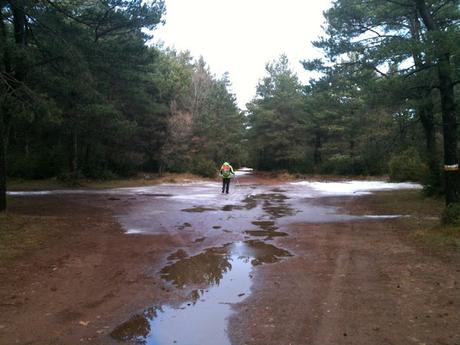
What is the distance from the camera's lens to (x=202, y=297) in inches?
247

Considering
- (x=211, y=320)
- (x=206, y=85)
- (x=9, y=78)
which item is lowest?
(x=211, y=320)

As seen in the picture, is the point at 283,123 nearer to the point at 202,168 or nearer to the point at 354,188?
the point at 202,168

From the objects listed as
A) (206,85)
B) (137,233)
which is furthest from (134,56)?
(206,85)

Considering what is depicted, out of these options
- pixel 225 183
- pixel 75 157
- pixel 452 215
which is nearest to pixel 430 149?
pixel 452 215

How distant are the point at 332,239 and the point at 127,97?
945 inches

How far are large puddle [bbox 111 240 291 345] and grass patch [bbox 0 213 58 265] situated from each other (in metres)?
3.18

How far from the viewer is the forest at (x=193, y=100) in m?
12.9

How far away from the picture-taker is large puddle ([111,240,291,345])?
495cm

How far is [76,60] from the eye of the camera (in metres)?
15.0

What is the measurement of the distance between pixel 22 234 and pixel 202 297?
20.4 ft

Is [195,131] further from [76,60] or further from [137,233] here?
[137,233]

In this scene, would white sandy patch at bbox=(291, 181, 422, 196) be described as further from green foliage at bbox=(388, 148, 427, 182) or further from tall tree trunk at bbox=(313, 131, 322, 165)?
tall tree trunk at bbox=(313, 131, 322, 165)

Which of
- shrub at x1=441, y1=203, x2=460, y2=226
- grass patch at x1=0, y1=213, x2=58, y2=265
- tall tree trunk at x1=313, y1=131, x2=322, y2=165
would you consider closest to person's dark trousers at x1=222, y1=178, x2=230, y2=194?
grass patch at x1=0, y1=213, x2=58, y2=265

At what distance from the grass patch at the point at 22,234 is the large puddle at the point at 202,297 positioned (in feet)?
10.4
